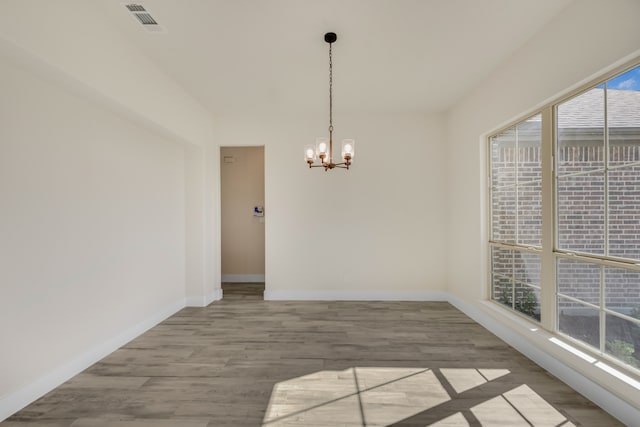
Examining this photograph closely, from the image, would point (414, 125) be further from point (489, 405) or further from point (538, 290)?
point (489, 405)

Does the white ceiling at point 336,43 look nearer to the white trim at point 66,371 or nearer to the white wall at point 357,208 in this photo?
the white wall at point 357,208

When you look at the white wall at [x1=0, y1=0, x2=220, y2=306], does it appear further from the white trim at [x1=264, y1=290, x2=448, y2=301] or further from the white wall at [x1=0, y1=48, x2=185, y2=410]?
the white trim at [x1=264, y1=290, x2=448, y2=301]

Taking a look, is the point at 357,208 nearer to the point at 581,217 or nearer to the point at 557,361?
the point at 581,217

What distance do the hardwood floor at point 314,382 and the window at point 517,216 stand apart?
0.61 meters

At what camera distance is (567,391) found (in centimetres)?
223

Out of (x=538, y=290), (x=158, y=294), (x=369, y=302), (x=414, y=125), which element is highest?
(x=414, y=125)

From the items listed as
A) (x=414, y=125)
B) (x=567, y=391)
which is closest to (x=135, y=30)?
(x=414, y=125)

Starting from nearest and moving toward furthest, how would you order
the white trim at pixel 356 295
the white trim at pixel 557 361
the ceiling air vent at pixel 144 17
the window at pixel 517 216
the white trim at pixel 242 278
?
the white trim at pixel 557 361 → the ceiling air vent at pixel 144 17 → the window at pixel 517 216 → the white trim at pixel 356 295 → the white trim at pixel 242 278

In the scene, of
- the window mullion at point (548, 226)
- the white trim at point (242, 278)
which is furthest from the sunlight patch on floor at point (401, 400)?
the white trim at point (242, 278)

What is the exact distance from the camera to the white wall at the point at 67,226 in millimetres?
2055

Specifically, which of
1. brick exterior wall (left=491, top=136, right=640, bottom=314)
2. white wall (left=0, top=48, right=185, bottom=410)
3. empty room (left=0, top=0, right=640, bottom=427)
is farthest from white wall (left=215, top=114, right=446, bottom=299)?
white wall (left=0, top=48, right=185, bottom=410)

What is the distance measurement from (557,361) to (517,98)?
2409 millimetres

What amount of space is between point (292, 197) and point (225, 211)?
7.03 ft

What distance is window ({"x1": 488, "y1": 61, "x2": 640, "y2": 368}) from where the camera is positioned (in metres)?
1.95
